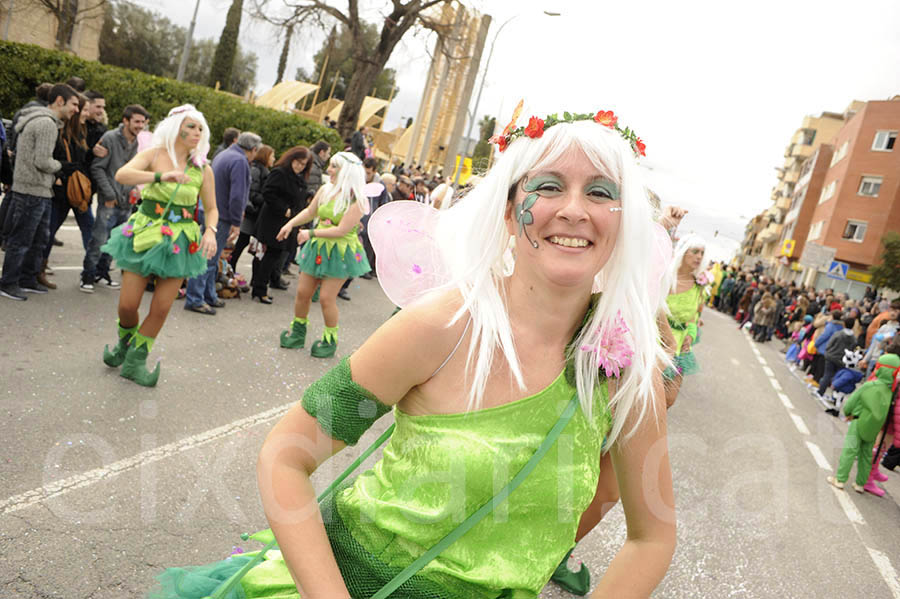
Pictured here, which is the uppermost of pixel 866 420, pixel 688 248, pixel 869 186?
pixel 869 186

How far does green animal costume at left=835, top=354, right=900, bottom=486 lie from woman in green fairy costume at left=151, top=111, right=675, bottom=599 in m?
6.83

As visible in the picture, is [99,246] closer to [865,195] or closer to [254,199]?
[254,199]

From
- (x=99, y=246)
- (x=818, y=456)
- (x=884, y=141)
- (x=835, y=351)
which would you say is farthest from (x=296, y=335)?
(x=884, y=141)

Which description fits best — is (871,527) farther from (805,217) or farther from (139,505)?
(805,217)

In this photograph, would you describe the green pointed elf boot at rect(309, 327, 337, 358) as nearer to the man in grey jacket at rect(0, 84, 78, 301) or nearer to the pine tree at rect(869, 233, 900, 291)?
the man in grey jacket at rect(0, 84, 78, 301)

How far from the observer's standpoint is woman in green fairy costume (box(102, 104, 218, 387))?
5043 millimetres

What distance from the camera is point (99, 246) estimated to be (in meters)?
7.65

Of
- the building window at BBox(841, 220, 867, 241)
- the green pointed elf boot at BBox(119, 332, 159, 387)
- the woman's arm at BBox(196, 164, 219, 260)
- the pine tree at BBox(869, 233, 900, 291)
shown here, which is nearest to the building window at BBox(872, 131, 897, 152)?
the building window at BBox(841, 220, 867, 241)

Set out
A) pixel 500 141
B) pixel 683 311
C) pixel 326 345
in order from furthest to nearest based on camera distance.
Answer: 1. pixel 326 345
2. pixel 683 311
3. pixel 500 141

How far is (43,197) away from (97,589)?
5402 millimetres

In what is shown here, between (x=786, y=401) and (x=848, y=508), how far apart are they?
5655 millimetres

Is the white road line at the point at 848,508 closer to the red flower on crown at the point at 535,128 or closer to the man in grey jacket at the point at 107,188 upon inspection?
the red flower on crown at the point at 535,128

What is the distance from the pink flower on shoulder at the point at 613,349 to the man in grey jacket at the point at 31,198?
676 cm

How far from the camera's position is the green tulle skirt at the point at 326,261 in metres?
6.96
